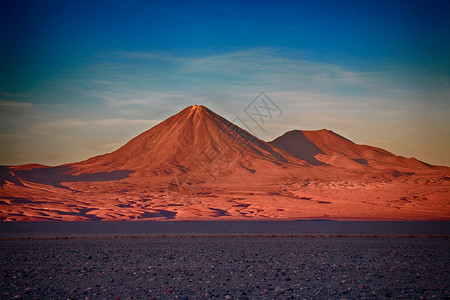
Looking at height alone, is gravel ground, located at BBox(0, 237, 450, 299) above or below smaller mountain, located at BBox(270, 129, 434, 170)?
below

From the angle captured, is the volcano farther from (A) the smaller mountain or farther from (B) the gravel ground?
(B) the gravel ground

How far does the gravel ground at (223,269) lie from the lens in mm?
10414

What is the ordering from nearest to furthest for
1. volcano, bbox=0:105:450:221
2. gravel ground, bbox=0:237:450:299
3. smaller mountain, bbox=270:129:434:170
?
gravel ground, bbox=0:237:450:299
volcano, bbox=0:105:450:221
smaller mountain, bbox=270:129:434:170

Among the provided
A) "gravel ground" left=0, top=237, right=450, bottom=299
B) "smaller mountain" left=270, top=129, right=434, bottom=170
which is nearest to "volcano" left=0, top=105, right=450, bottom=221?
"smaller mountain" left=270, top=129, right=434, bottom=170

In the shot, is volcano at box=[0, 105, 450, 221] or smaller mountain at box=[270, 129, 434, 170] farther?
smaller mountain at box=[270, 129, 434, 170]

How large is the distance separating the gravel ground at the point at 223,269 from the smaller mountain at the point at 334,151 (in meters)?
88.6

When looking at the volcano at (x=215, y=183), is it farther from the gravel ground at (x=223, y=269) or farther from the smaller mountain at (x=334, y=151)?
the gravel ground at (x=223, y=269)

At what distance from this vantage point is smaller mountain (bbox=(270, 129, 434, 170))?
368 ft

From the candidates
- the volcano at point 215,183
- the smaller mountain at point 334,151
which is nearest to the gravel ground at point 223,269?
the volcano at point 215,183

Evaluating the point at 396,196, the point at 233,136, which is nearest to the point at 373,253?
the point at 396,196

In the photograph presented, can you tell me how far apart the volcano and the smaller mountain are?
1.19 ft

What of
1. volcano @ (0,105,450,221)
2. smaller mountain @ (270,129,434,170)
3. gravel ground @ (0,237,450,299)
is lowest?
gravel ground @ (0,237,450,299)

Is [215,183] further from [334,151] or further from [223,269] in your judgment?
[334,151]

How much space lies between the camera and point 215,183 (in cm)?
6888
